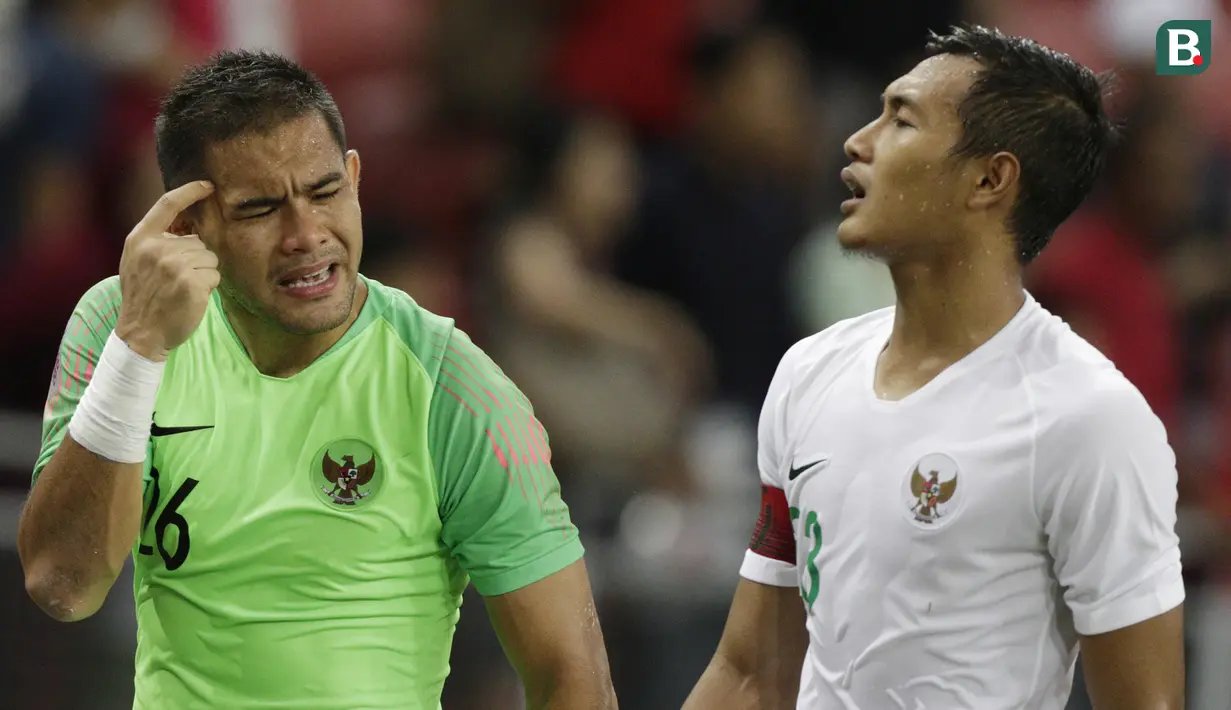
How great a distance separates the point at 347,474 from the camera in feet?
10.5

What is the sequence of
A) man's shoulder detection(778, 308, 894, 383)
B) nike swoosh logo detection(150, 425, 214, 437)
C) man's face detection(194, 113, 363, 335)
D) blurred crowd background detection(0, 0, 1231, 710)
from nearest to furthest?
man's face detection(194, 113, 363, 335) → nike swoosh logo detection(150, 425, 214, 437) → man's shoulder detection(778, 308, 894, 383) → blurred crowd background detection(0, 0, 1231, 710)

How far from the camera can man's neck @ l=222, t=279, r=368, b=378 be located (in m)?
3.29

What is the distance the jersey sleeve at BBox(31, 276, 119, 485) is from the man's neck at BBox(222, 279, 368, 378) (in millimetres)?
249

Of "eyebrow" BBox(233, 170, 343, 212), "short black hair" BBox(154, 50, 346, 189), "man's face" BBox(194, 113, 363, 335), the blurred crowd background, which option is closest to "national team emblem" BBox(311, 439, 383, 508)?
"man's face" BBox(194, 113, 363, 335)

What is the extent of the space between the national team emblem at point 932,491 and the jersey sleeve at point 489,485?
653 millimetres

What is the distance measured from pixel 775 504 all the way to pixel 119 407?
4.35ft

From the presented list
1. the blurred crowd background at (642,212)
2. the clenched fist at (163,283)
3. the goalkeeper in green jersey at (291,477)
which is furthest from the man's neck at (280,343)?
the blurred crowd background at (642,212)

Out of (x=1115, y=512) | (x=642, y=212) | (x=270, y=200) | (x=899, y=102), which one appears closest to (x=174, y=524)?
(x=270, y=200)

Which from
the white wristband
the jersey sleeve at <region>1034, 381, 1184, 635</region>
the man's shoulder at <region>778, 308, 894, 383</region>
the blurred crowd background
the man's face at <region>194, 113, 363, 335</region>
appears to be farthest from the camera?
the blurred crowd background

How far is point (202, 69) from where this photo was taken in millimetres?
3254

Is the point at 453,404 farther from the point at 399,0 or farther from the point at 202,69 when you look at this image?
the point at 399,0

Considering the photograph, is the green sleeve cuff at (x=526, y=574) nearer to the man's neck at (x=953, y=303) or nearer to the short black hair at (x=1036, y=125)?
the man's neck at (x=953, y=303)

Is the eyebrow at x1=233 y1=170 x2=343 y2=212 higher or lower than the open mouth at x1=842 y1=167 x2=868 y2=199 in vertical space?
higher

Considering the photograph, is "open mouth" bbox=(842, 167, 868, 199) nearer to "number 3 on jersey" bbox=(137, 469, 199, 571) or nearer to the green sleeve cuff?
the green sleeve cuff
